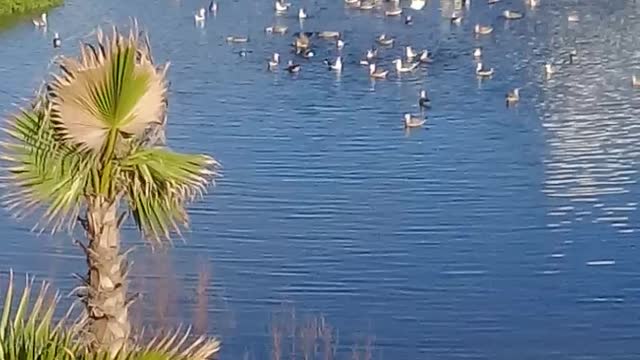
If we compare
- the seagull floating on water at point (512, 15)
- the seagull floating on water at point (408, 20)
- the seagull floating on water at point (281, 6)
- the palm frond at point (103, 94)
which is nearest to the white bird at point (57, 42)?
the seagull floating on water at point (281, 6)

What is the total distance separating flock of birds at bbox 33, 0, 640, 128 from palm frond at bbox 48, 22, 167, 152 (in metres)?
16.0

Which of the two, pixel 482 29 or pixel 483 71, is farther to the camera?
pixel 482 29

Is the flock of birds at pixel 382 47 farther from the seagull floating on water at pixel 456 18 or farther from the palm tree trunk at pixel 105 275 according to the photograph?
the palm tree trunk at pixel 105 275

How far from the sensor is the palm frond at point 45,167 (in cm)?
445

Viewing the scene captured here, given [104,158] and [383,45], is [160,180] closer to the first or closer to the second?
[104,158]

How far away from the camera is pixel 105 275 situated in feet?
14.7

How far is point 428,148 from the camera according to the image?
62.9ft

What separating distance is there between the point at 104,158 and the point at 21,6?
28527mm

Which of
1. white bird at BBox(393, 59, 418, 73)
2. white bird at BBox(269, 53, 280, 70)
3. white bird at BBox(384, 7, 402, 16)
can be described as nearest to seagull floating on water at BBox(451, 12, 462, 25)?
white bird at BBox(384, 7, 402, 16)

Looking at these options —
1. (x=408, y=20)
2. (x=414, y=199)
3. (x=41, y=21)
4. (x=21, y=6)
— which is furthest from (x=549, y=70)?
(x=21, y=6)

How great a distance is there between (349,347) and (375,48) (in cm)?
1479

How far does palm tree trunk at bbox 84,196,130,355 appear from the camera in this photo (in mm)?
4387

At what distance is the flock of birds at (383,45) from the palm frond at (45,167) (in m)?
15.8

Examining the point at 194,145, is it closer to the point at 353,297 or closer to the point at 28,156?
the point at 353,297
